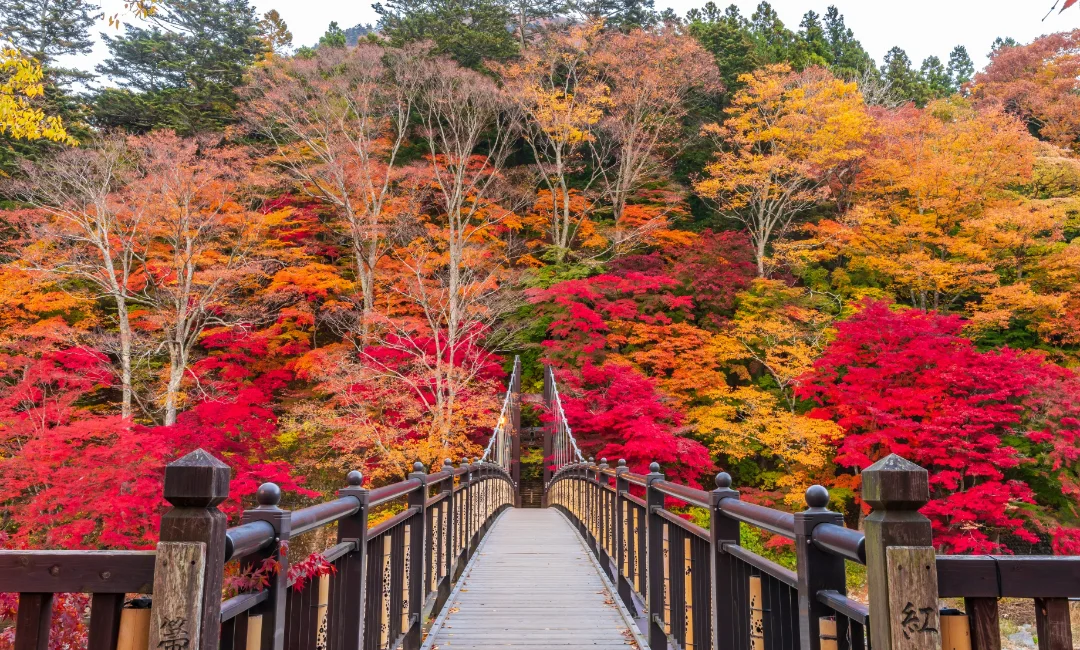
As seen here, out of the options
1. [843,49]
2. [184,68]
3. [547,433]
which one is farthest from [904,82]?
[184,68]

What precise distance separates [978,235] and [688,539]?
16.9 metres

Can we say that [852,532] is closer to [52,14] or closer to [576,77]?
[576,77]

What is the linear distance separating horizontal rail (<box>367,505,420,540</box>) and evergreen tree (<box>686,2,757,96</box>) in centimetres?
2189

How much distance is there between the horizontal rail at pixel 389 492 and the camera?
9.71 ft

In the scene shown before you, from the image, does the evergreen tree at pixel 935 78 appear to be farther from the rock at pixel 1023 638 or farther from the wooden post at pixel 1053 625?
the wooden post at pixel 1053 625

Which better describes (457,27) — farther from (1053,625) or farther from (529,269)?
(1053,625)

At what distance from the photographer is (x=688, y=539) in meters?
3.18

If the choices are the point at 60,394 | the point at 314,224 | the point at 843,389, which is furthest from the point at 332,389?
the point at 843,389

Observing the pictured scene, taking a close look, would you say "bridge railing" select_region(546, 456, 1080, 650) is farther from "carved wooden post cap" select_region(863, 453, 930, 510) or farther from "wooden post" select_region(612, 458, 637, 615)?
"wooden post" select_region(612, 458, 637, 615)

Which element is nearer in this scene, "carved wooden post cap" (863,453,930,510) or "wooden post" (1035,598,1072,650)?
"carved wooden post cap" (863,453,930,510)

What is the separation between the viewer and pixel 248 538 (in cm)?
171

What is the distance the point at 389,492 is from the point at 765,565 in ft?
5.98

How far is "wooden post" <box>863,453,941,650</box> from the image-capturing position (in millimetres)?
1331

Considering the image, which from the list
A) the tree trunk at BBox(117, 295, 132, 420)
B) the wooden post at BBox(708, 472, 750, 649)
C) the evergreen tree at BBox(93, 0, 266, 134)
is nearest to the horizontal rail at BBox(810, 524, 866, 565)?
the wooden post at BBox(708, 472, 750, 649)
